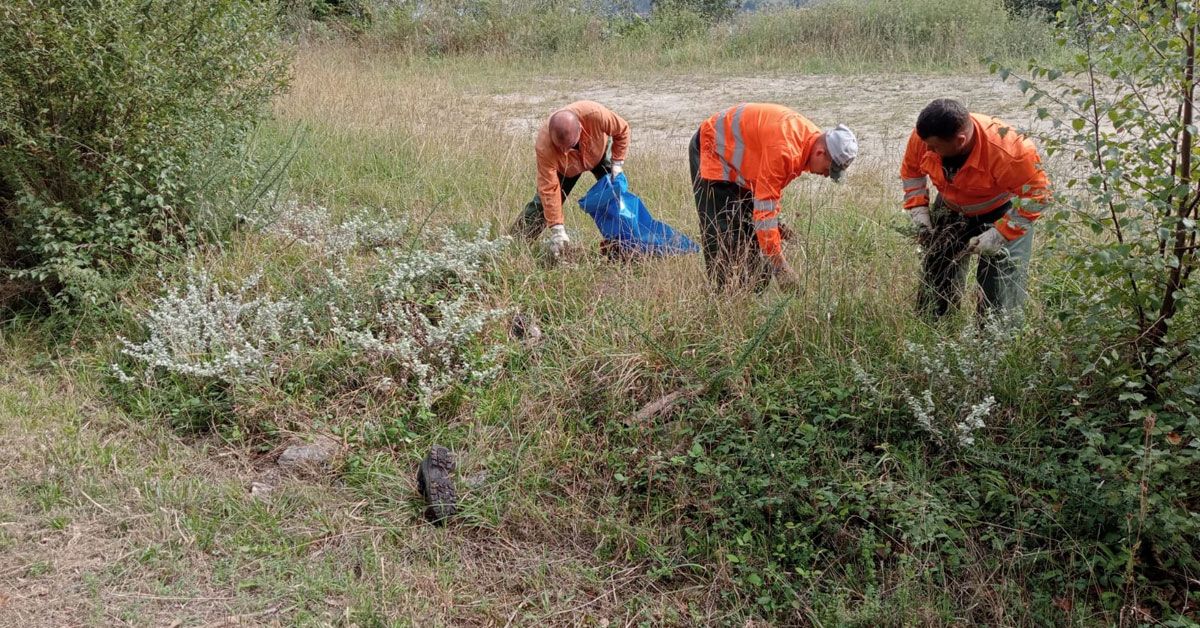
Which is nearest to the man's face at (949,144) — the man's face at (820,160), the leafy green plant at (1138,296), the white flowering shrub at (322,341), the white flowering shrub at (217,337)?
the man's face at (820,160)

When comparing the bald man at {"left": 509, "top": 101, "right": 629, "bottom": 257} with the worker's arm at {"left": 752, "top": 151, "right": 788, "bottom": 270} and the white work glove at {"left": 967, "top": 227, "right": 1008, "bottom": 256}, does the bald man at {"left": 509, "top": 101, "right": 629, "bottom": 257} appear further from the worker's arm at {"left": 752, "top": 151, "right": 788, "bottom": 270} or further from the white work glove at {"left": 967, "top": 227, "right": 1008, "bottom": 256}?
the white work glove at {"left": 967, "top": 227, "right": 1008, "bottom": 256}

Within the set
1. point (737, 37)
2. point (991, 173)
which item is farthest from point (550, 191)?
point (737, 37)

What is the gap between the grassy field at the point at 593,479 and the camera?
11.1 ft

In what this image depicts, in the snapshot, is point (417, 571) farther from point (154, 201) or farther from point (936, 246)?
point (154, 201)

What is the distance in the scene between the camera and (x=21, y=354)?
5320mm

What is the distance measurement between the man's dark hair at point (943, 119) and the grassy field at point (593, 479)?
29.3 inches

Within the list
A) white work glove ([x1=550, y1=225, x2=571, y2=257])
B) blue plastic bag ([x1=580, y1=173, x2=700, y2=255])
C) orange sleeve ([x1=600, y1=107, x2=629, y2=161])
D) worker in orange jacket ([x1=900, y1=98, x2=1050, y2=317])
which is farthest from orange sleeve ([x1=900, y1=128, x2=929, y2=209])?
white work glove ([x1=550, y1=225, x2=571, y2=257])

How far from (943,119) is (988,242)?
23.2 inches

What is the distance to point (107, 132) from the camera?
557 centimetres

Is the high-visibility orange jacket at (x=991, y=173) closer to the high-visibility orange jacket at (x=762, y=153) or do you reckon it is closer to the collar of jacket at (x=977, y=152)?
the collar of jacket at (x=977, y=152)

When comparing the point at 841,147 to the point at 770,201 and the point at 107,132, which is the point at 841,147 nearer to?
the point at 770,201

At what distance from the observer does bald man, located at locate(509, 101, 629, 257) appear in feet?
17.6

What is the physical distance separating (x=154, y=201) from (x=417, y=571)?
3288 mm

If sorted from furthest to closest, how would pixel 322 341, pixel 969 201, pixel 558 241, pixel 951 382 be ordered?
pixel 558 241 < pixel 322 341 < pixel 969 201 < pixel 951 382
